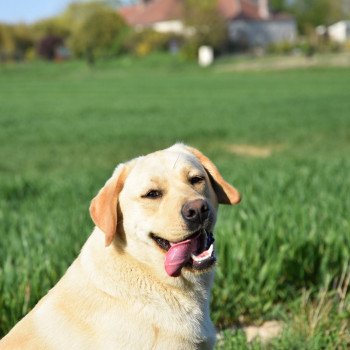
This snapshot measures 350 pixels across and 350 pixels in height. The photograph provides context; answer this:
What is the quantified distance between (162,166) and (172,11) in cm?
11751

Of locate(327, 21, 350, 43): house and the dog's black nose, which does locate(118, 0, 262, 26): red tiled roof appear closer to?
locate(327, 21, 350, 43): house

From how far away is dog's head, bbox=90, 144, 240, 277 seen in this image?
3288 mm

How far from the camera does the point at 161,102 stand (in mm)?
36594

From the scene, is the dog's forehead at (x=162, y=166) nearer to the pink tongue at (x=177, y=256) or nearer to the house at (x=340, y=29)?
the pink tongue at (x=177, y=256)

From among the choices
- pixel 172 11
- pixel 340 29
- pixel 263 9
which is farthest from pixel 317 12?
pixel 172 11

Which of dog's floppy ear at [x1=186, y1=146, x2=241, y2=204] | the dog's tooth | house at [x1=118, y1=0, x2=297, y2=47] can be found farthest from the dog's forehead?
house at [x1=118, y1=0, x2=297, y2=47]

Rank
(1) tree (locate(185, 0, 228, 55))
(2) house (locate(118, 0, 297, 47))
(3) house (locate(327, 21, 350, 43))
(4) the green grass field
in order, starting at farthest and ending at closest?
(3) house (locate(327, 21, 350, 43)), (2) house (locate(118, 0, 297, 47)), (1) tree (locate(185, 0, 228, 55)), (4) the green grass field

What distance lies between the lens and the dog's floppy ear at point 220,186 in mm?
3678

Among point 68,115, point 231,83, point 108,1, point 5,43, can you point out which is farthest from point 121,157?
point 108,1

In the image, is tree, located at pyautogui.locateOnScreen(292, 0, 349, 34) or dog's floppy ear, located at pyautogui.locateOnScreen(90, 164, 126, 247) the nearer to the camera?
dog's floppy ear, located at pyautogui.locateOnScreen(90, 164, 126, 247)

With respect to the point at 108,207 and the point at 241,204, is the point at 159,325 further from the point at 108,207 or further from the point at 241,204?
the point at 241,204

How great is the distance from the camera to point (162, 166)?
356cm

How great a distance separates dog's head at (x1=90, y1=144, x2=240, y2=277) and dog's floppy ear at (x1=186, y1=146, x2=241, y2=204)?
3cm

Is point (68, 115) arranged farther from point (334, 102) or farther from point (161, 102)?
point (334, 102)
